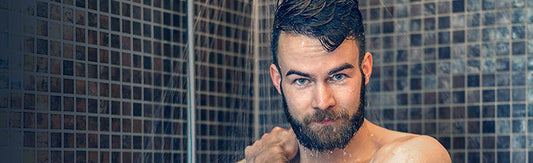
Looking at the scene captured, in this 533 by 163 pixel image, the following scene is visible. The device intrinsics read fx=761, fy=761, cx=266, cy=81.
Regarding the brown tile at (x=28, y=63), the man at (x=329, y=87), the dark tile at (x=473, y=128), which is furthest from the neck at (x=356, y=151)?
the brown tile at (x=28, y=63)

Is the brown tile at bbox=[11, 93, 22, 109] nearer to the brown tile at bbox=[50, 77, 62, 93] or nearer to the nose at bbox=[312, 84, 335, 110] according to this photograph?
the brown tile at bbox=[50, 77, 62, 93]

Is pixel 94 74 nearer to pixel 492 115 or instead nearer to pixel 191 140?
pixel 191 140

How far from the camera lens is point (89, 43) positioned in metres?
1.14

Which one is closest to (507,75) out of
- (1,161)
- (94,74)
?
(94,74)

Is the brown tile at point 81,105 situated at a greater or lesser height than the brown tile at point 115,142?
greater

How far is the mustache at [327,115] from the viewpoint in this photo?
104 centimetres

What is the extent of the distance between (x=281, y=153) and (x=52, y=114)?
0.34m

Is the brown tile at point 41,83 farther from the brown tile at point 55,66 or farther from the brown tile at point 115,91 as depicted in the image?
the brown tile at point 115,91

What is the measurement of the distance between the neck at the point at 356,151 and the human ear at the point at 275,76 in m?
0.11

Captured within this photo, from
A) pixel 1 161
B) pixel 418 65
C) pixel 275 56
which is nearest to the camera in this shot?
pixel 1 161

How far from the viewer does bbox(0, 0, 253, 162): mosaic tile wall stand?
3.41 ft

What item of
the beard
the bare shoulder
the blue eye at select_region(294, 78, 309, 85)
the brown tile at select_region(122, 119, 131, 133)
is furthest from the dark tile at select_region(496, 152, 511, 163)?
the brown tile at select_region(122, 119, 131, 133)

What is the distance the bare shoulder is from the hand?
0.13 m

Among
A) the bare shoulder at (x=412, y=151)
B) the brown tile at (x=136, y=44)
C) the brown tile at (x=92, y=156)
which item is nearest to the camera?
the bare shoulder at (x=412, y=151)
